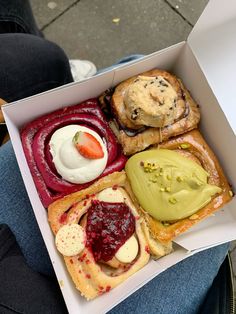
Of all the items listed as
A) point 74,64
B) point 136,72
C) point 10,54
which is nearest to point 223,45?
point 136,72

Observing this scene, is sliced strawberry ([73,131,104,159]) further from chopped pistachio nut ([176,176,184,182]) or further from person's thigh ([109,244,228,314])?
person's thigh ([109,244,228,314])

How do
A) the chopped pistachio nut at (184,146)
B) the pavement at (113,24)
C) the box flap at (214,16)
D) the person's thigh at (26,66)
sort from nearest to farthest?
the box flap at (214,16) < the chopped pistachio nut at (184,146) < the person's thigh at (26,66) < the pavement at (113,24)

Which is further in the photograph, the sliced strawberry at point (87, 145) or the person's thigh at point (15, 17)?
the person's thigh at point (15, 17)

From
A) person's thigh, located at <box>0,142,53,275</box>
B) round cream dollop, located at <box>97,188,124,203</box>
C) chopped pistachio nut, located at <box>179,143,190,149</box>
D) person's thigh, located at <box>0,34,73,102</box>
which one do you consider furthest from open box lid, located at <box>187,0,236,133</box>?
person's thigh, located at <box>0,142,53,275</box>

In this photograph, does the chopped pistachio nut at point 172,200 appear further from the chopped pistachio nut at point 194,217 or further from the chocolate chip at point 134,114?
the chocolate chip at point 134,114

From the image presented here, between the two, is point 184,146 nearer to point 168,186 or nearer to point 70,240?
point 168,186

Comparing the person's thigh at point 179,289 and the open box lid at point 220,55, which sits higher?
the open box lid at point 220,55

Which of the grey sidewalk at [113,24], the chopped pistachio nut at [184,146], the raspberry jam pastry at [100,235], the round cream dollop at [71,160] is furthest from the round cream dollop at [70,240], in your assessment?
the grey sidewalk at [113,24]

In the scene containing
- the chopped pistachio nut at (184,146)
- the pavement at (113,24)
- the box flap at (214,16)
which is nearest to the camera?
the box flap at (214,16)
